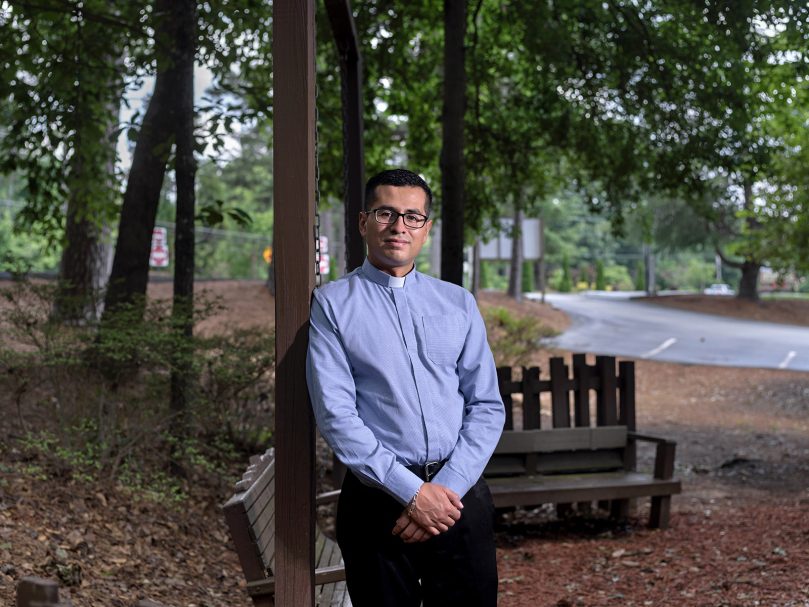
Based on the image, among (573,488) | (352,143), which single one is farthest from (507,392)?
(352,143)

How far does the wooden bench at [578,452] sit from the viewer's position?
738cm

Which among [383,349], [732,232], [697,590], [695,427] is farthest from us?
[732,232]

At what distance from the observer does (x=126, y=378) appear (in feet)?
24.5

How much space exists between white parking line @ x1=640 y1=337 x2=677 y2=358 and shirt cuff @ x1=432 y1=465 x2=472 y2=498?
21591mm

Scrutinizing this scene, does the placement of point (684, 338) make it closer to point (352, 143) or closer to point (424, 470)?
point (352, 143)

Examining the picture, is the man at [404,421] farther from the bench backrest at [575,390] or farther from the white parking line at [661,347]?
the white parking line at [661,347]

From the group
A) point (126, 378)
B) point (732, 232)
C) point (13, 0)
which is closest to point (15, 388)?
point (126, 378)

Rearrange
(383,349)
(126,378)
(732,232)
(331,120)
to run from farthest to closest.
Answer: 1. (732,232)
2. (331,120)
3. (126,378)
4. (383,349)

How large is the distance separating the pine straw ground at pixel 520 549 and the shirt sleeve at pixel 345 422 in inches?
89.5

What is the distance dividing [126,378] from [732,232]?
39.7 metres

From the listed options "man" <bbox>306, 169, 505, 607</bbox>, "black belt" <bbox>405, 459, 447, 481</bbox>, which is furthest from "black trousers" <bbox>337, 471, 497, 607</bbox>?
"black belt" <bbox>405, 459, 447, 481</bbox>

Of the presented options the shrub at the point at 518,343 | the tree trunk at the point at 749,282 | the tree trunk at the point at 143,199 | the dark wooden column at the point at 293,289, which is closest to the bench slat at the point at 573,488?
the dark wooden column at the point at 293,289

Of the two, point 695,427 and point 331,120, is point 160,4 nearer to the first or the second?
point 331,120

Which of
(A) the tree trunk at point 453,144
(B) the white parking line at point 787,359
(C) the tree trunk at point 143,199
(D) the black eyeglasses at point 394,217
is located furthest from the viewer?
(B) the white parking line at point 787,359
